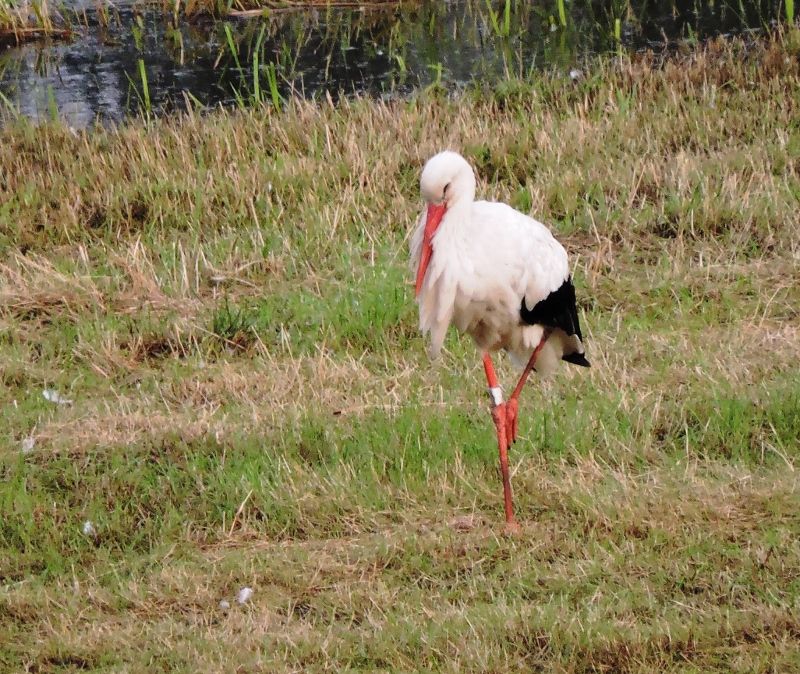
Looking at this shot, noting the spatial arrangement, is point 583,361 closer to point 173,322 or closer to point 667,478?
point 667,478

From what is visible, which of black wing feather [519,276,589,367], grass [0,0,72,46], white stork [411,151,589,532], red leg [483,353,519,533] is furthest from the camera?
grass [0,0,72,46]

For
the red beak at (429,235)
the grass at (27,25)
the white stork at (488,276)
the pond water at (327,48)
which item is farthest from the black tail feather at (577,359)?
the grass at (27,25)

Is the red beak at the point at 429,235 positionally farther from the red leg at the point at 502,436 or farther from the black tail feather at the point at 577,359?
the black tail feather at the point at 577,359

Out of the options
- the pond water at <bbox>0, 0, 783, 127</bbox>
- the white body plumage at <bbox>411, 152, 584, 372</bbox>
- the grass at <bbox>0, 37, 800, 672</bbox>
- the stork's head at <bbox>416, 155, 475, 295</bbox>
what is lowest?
the grass at <bbox>0, 37, 800, 672</bbox>

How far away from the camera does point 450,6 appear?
1398 cm

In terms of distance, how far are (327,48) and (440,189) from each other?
28.4 ft

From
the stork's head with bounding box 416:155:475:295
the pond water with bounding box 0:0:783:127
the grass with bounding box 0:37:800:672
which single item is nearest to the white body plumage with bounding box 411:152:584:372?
the stork's head with bounding box 416:155:475:295

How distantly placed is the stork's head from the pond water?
6293 millimetres

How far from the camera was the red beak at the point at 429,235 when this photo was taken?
4.40m

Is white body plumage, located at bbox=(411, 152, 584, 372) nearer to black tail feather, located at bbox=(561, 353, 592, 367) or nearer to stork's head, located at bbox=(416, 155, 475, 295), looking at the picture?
stork's head, located at bbox=(416, 155, 475, 295)

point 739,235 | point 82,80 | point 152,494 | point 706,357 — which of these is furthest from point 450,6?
point 152,494

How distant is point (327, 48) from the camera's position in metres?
12.6

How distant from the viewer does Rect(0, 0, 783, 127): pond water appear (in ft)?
36.8

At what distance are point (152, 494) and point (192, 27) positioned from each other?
1008 cm
